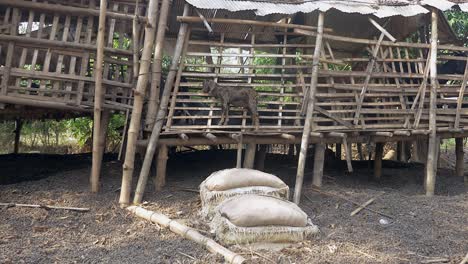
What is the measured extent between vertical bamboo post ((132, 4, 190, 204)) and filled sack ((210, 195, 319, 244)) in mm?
1969

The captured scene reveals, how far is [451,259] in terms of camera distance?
16.9 feet

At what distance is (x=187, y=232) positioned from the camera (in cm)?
575

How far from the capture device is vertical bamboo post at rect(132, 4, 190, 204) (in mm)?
7250

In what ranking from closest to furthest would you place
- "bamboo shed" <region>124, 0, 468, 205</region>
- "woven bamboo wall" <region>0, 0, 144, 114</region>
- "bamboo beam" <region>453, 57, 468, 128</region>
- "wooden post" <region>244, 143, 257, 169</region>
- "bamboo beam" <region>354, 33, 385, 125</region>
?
1. "woven bamboo wall" <region>0, 0, 144, 114</region>
2. "bamboo shed" <region>124, 0, 468, 205</region>
3. "wooden post" <region>244, 143, 257, 169</region>
4. "bamboo beam" <region>354, 33, 385, 125</region>
5. "bamboo beam" <region>453, 57, 468, 128</region>

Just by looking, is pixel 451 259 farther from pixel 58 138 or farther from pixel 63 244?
pixel 58 138

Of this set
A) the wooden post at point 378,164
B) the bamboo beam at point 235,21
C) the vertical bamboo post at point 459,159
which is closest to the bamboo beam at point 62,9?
the bamboo beam at point 235,21

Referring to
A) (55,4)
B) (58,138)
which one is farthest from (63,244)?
(58,138)

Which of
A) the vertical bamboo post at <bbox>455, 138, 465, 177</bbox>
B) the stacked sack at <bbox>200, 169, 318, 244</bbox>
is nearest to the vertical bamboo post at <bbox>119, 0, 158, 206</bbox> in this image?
the stacked sack at <bbox>200, 169, 318, 244</bbox>

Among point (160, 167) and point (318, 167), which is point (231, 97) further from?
point (318, 167)

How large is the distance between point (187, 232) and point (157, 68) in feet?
9.55

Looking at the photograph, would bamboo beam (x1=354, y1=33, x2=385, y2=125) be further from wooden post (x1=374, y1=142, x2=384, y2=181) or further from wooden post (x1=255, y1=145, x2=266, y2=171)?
wooden post (x1=255, y1=145, x2=266, y2=171)

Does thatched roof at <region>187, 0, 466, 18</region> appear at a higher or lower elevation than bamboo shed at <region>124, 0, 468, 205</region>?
higher

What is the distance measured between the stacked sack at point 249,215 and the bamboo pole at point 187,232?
0.22 m

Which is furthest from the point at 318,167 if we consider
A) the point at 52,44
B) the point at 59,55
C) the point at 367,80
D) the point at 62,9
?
the point at 62,9
